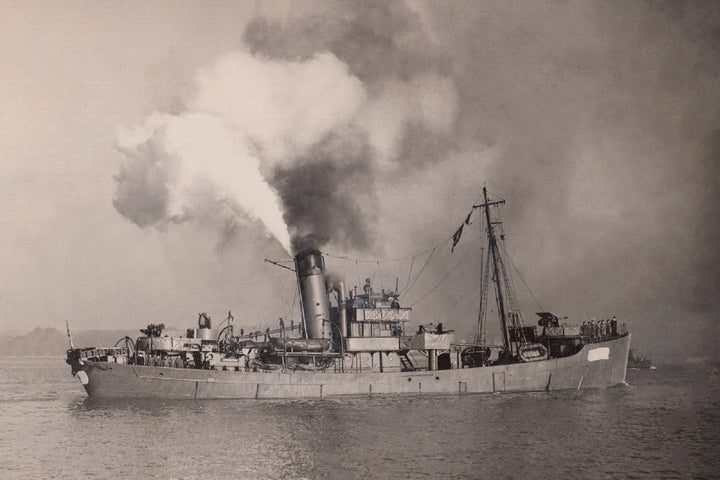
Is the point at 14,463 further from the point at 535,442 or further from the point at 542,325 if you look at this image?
the point at 542,325

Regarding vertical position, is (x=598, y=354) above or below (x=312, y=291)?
below

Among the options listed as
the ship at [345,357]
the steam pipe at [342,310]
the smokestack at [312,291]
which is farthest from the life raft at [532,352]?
the smokestack at [312,291]

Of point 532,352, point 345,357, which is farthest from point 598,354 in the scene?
point 345,357

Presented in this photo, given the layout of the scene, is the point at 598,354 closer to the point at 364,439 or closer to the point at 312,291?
the point at 312,291

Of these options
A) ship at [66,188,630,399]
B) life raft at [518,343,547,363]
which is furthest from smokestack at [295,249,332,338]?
life raft at [518,343,547,363]

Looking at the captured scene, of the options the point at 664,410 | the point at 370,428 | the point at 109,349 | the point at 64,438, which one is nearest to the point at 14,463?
the point at 64,438

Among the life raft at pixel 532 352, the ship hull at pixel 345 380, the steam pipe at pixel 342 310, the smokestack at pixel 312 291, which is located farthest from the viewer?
the life raft at pixel 532 352

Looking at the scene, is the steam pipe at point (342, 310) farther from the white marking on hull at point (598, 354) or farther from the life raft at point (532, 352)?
the white marking on hull at point (598, 354)
